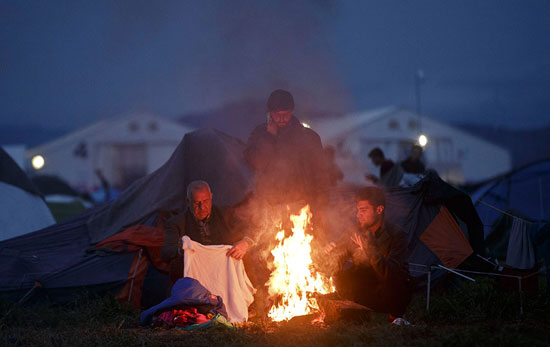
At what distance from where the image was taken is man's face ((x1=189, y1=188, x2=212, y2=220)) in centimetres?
554

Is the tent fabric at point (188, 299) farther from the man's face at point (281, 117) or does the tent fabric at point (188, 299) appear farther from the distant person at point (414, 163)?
the distant person at point (414, 163)

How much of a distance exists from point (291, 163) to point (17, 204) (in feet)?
16.3

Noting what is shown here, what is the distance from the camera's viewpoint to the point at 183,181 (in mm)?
6992

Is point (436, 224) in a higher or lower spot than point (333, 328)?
higher

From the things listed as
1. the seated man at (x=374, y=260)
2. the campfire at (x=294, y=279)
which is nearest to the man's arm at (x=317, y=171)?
the campfire at (x=294, y=279)

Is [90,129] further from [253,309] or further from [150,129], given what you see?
[253,309]

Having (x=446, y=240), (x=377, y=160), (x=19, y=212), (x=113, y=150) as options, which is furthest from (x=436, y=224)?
(x=113, y=150)

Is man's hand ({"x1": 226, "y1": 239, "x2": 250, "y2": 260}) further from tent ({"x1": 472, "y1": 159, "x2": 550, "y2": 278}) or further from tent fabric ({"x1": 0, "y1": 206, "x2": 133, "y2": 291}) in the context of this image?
tent ({"x1": 472, "y1": 159, "x2": 550, "y2": 278})

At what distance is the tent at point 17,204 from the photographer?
810 centimetres

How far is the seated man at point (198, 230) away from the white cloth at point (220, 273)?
0.09m

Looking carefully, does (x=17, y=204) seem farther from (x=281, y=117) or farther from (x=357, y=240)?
(x=357, y=240)

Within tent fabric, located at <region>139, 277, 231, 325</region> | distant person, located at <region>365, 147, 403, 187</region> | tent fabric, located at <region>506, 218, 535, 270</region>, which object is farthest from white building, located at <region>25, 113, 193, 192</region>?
tent fabric, located at <region>506, 218, 535, 270</region>

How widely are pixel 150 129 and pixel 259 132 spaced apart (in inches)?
1186

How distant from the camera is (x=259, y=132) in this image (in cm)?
599
